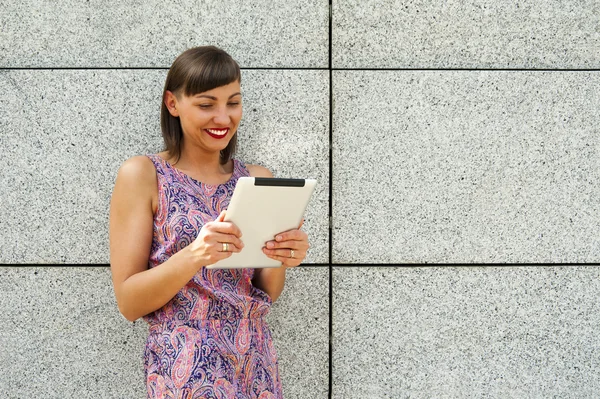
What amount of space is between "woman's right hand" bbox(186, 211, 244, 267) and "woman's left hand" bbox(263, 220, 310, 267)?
147mm

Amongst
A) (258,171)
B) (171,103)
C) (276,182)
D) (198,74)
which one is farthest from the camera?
(258,171)

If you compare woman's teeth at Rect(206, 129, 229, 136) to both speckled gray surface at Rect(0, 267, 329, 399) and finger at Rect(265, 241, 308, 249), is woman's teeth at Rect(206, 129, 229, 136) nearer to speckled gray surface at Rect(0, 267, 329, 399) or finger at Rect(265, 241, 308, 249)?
finger at Rect(265, 241, 308, 249)

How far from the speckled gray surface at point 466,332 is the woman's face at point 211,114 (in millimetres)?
922

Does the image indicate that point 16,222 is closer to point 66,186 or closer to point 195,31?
point 66,186

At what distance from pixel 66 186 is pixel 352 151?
1326 mm

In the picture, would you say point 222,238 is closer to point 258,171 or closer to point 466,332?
point 258,171

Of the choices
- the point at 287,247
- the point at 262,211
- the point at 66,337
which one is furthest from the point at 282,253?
the point at 66,337

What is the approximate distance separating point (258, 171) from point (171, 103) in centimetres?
47

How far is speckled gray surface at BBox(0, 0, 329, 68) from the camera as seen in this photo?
10.9ft

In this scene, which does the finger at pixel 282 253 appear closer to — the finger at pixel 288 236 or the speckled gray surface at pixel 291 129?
the finger at pixel 288 236

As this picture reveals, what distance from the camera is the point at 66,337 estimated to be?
10.9 feet

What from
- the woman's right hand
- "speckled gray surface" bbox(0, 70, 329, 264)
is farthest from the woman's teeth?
"speckled gray surface" bbox(0, 70, 329, 264)

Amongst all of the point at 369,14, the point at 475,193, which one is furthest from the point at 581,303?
the point at 369,14

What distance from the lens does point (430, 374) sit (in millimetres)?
3379
